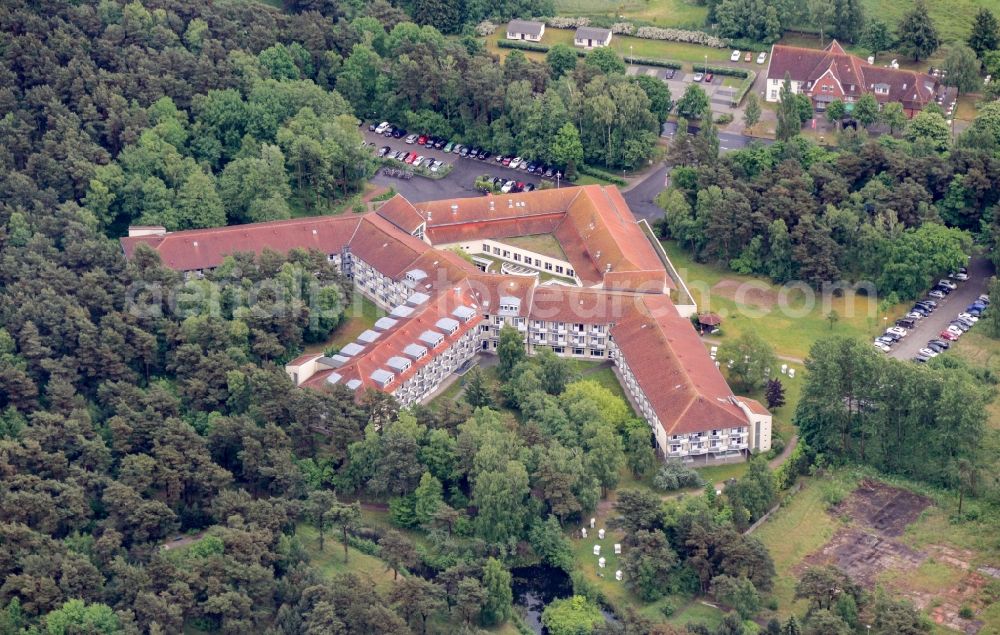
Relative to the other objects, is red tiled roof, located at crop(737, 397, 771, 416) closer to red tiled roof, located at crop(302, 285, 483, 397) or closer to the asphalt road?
the asphalt road

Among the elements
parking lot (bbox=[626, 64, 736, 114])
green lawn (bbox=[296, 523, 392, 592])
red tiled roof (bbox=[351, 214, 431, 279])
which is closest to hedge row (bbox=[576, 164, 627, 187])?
parking lot (bbox=[626, 64, 736, 114])

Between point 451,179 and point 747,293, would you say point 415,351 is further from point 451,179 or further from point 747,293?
point 451,179

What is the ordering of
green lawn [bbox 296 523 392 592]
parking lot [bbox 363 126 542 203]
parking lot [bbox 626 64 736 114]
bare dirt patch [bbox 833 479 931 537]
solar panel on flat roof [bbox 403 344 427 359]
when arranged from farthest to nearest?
parking lot [bbox 626 64 736 114] < parking lot [bbox 363 126 542 203] < solar panel on flat roof [bbox 403 344 427 359] < bare dirt patch [bbox 833 479 931 537] < green lawn [bbox 296 523 392 592]

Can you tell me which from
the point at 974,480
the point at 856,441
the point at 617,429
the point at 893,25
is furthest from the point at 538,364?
the point at 893,25

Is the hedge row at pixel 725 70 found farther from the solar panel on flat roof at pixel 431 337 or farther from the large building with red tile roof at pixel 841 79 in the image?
the solar panel on flat roof at pixel 431 337

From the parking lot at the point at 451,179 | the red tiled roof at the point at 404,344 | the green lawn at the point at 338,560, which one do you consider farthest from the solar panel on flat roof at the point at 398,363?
the parking lot at the point at 451,179

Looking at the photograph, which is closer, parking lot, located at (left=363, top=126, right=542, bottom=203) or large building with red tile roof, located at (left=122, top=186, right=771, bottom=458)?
large building with red tile roof, located at (left=122, top=186, right=771, bottom=458)

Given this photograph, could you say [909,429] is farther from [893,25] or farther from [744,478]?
[893,25]
